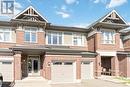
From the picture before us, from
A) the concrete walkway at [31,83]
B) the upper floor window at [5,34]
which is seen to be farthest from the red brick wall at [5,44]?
the concrete walkway at [31,83]

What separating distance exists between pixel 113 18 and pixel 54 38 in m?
8.95

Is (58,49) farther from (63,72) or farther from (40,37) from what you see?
(40,37)

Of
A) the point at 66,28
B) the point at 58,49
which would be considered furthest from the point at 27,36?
the point at 66,28

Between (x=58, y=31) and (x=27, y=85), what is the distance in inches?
474

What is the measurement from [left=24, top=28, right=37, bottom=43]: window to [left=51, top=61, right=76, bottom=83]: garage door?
582 centimetres

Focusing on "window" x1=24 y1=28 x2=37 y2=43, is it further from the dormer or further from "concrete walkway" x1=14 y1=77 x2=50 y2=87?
the dormer

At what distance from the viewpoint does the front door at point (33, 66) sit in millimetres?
28234

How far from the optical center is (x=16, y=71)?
23.9m

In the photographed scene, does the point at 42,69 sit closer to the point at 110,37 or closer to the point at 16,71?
the point at 16,71

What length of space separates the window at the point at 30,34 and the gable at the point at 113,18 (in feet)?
33.0

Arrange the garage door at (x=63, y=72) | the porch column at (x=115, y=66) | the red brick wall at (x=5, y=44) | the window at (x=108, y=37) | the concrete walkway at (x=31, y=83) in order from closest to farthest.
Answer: the concrete walkway at (x=31, y=83), the garage door at (x=63, y=72), the red brick wall at (x=5, y=44), the porch column at (x=115, y=66), the window at (x=108, y=37)

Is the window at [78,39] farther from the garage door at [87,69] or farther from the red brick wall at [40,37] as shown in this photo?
the red brick wall at [40,37]

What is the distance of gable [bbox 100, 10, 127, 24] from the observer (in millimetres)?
31456

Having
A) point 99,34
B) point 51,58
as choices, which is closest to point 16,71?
point 51,58
